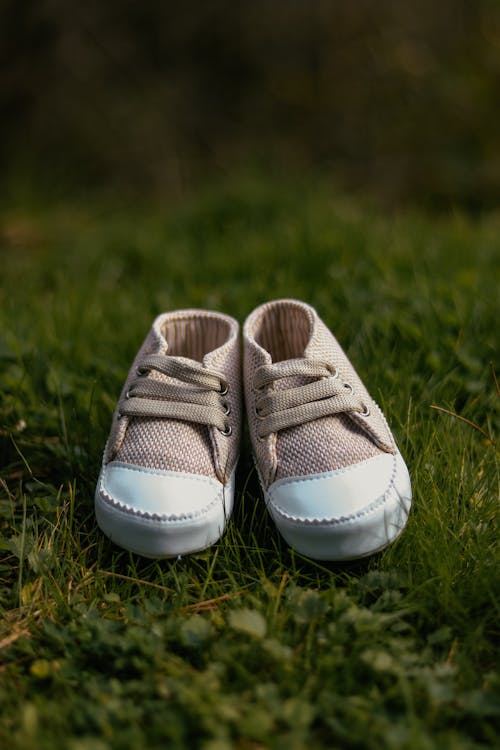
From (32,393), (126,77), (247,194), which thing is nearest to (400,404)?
(32,393)

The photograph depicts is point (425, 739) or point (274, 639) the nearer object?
point (425, 739)

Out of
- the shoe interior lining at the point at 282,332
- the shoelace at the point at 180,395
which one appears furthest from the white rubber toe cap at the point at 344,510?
the shoe interior lining at the point at 282,332

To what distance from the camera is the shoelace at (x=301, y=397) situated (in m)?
2.02

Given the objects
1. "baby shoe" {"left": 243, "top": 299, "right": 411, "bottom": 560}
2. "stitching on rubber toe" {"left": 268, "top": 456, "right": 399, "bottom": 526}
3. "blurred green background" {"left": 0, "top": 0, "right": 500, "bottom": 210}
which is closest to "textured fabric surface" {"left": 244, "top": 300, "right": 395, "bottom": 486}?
"baby shoe" {"left": 243, "top": 299, "right": 411, "bottom": 560}

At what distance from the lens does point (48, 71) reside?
6.01m

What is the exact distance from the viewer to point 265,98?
642 centimetres

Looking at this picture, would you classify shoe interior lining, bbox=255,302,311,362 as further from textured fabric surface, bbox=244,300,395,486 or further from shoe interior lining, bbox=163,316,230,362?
shoe interior lining, bbox=163,316,230,362

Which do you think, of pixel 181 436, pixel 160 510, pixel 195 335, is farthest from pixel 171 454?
pixel 195 335

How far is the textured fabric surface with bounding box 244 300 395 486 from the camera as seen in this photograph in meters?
1.94

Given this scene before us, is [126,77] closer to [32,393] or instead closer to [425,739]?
[32,393]

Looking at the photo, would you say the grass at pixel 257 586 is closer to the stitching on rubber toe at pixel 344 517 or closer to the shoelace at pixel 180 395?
the stitching on rubber toe at pixel 344 517

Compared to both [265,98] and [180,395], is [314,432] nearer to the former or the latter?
[180,395]

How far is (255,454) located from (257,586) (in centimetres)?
40

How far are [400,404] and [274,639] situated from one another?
107 centimetres
